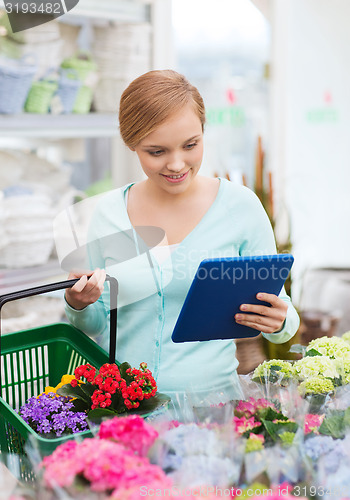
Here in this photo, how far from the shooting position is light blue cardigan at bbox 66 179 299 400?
1.51 metres

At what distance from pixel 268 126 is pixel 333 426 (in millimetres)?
3326

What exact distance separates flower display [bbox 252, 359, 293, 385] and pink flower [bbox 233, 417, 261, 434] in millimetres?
230

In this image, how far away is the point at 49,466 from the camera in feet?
3.05

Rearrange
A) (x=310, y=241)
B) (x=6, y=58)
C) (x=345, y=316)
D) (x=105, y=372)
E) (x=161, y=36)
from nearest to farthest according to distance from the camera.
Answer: (x=105, y=372)
(x=6, y=58)
(x=161, y=36)
(x=345, y=316)
(x=310, y=241)

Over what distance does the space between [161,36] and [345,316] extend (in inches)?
98.1

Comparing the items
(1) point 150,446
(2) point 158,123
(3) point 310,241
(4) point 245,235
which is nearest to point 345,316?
(3) point 310,241

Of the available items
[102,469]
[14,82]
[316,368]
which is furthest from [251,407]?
[14,82]

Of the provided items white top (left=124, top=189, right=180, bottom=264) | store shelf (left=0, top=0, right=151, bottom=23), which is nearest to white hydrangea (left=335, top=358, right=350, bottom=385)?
white top (left=124, top=189, right=180, bottom=264)

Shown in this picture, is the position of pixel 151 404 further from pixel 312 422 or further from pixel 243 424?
pixel 312 422

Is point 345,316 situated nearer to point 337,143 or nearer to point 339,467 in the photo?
point 337,143

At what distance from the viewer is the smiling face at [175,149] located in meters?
1.40

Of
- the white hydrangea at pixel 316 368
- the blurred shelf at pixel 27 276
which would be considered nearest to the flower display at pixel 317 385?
the white hydrangea at pixel 316 368

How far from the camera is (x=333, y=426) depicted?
1118mm

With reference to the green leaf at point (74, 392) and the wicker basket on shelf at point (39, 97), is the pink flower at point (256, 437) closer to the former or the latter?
the green leaf at point (74, 392)
